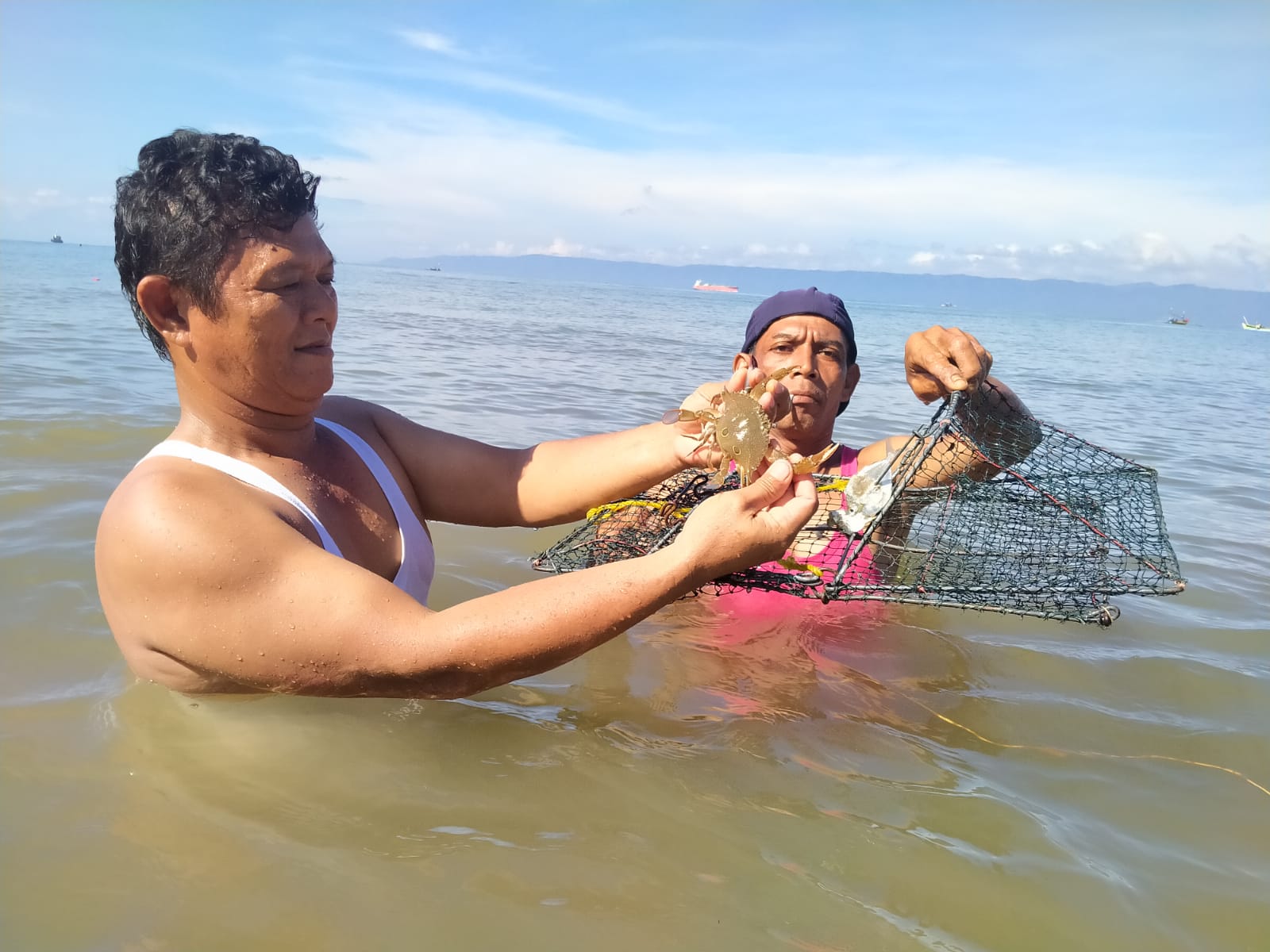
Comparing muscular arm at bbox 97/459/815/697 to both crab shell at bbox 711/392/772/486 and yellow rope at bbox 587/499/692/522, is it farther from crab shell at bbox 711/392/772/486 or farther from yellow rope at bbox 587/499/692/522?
yellow rope at bbox 587/499/692/522

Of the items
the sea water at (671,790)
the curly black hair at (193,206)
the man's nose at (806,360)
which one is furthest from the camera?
the man's nose at (806,360)

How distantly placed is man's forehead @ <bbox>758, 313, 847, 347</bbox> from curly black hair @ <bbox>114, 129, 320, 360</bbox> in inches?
110

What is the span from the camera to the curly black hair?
242 cm

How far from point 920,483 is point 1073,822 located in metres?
1.76

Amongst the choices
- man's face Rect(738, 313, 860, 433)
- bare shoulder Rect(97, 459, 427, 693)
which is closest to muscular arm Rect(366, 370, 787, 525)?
bare shoulder Rect(97, 459, 427, 693)

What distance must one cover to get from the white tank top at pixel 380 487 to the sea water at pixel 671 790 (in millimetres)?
490

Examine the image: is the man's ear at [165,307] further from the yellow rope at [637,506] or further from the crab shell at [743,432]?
the yellow rope at [637,506]

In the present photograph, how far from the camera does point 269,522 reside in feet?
7.71

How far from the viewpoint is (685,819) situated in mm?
2600

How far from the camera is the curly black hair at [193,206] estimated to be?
2422 millimetres

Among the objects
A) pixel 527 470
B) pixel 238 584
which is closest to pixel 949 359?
pixel 527 470

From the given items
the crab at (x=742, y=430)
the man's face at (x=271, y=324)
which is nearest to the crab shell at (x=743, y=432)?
the crab at (x=742, y=430)

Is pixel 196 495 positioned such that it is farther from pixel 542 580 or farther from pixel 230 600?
pixel 542 580

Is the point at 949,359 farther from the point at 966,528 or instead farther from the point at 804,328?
the point at 804,328
